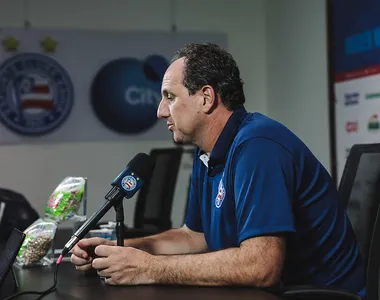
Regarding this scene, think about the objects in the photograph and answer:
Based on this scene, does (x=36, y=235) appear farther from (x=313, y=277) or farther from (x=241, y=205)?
(x=313, y=277)

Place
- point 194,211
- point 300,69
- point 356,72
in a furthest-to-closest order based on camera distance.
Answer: point 300,69 < point 356,72 < point 194,211

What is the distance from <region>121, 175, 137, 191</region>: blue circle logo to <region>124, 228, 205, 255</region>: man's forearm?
0.31 metres

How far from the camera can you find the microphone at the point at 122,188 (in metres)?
1.42

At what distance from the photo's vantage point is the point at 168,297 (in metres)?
1.23

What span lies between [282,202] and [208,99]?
399mm

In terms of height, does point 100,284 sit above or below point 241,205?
below

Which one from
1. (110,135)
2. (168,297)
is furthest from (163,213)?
(168,297)

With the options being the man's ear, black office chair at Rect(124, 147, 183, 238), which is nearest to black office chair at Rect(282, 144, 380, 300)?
the man's ear

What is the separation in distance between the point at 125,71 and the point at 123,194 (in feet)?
11.5

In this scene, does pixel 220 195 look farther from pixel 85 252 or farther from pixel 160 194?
pixel 160 194

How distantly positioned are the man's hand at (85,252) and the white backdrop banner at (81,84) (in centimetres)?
322

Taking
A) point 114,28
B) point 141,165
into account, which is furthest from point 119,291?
point 114,28

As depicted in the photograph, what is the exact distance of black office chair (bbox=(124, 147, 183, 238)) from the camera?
139 inches

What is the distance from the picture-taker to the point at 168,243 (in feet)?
6.02
